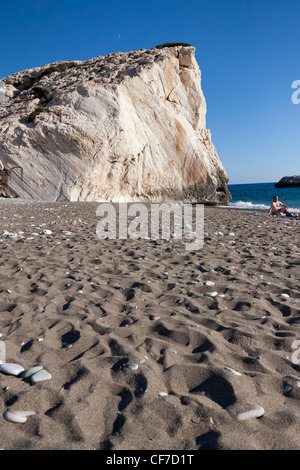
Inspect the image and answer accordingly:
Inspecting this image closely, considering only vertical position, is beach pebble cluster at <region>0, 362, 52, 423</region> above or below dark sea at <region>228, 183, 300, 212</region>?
below

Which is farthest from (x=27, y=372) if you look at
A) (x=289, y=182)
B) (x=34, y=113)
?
(x=289, y=182)

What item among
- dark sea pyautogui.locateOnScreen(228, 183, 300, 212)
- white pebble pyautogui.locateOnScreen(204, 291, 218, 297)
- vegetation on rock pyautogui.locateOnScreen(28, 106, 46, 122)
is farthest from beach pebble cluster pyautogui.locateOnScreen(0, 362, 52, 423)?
dark sea pyautogui.locateOnScreen(228, 183, 300, 212)

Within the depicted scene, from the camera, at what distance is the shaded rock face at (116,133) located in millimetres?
23828

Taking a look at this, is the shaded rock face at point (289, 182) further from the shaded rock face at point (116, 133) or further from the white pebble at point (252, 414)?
the white pebble at point (252, 414)

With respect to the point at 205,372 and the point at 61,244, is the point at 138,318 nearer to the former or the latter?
Result: the point at 205,372

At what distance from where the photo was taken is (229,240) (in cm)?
815

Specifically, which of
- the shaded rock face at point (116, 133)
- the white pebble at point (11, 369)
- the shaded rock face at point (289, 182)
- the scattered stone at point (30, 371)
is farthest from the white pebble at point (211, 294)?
the shaded rock face at point (289, 182)

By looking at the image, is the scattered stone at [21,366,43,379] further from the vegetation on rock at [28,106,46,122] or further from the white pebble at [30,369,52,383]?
the vegetation on rock at [28,106,46,122]

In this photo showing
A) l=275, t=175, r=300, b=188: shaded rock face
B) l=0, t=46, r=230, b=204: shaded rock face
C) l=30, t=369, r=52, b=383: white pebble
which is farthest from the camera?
l=275, t=175, r=300, b=188: shaded rock face

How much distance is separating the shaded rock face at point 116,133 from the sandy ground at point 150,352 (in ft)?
64.6

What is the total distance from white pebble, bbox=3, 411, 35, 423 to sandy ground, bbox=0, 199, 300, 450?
4 cm

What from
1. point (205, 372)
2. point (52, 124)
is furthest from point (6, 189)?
point (205, 372)

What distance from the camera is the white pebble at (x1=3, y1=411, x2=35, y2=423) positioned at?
2.02m
